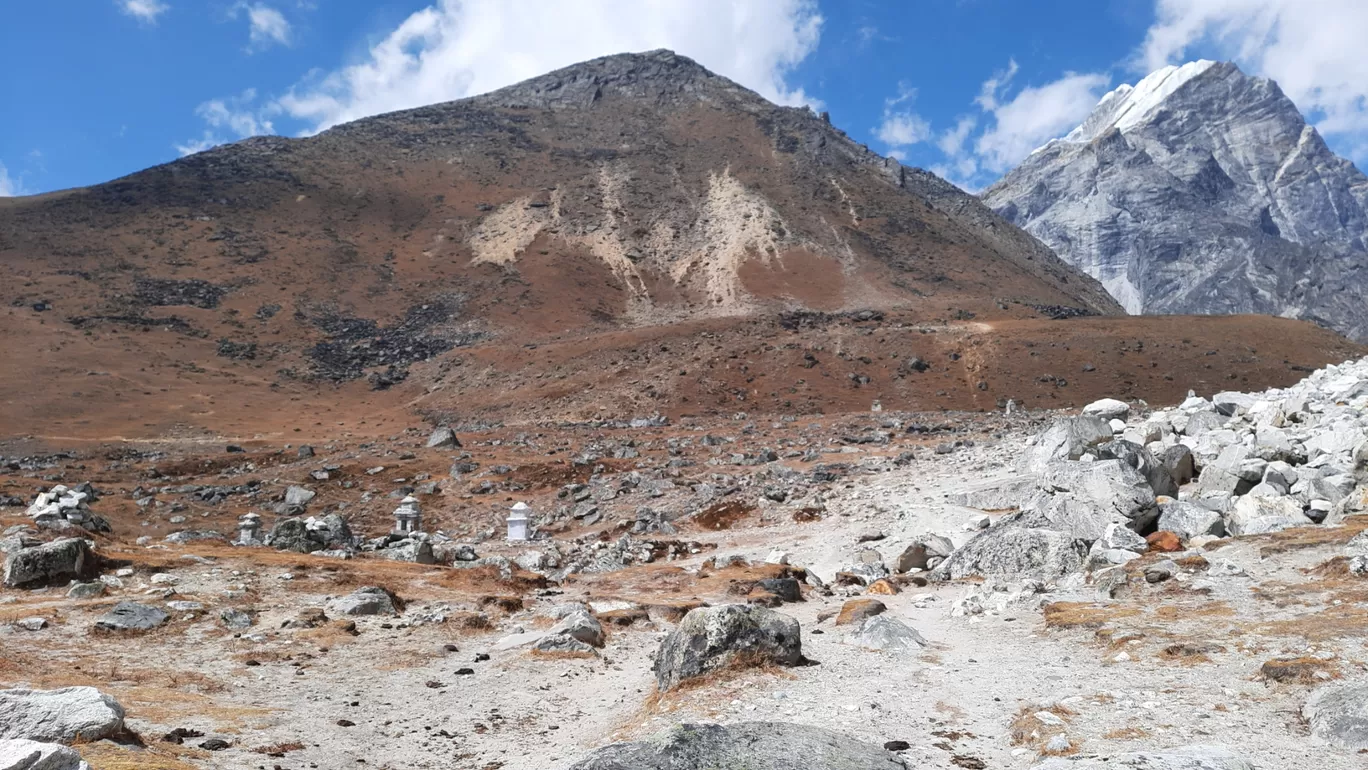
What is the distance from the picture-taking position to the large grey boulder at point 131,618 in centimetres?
1251

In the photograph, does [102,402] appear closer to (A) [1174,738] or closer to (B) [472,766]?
(B) [472,766]

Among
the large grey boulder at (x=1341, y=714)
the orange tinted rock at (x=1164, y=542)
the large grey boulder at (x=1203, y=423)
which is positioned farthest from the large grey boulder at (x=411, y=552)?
the large grey boulder at (x=1203, y=423)

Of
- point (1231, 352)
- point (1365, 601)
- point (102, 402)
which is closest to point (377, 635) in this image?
point (1365, 601)

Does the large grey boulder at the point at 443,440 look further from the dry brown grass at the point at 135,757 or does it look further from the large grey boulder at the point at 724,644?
the dry brown grass at the point at 135,757

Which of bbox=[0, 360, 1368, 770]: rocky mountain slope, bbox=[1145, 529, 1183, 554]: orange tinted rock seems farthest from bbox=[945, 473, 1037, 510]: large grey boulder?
bbox=[1145, 529, 1183, 554]: orange tinted rock

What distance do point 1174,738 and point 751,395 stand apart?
44.4 metres

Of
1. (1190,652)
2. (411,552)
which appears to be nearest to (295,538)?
(411,552)

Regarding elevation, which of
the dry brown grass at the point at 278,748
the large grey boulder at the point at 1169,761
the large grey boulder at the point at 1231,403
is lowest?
the dry brown grass at the point at 278,748

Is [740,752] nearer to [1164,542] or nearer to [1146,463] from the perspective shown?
[1164,542]

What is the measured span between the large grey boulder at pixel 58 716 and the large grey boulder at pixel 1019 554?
43.3 feet

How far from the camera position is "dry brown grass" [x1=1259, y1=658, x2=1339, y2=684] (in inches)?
328

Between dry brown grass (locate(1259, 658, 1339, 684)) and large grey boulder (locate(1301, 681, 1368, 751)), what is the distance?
0.56 metres

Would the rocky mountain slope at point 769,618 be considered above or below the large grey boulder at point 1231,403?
below

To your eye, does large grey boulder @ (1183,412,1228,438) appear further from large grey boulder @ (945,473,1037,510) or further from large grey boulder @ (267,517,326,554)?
large grey boulder @ (267,517,326,554)
